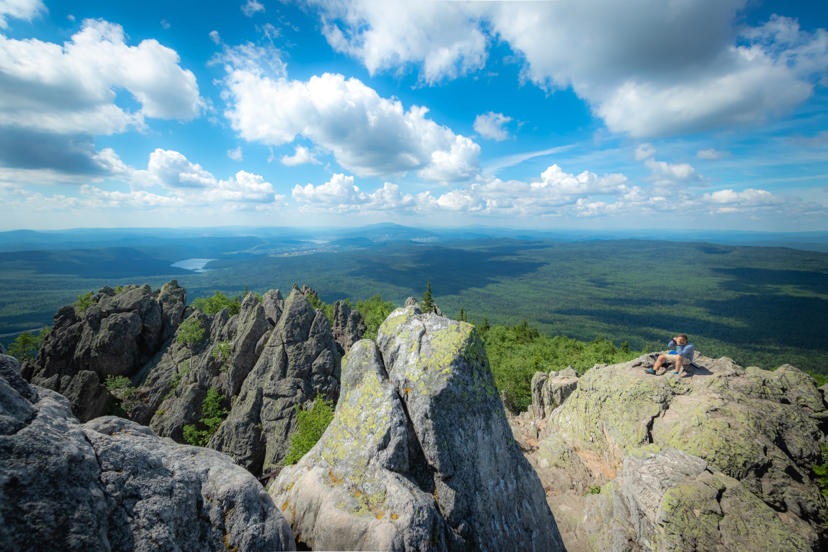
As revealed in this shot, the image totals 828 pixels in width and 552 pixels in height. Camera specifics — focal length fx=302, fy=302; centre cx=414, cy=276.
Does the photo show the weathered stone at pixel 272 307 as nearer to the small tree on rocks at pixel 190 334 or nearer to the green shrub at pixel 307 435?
the small tree on rocks at pixel 190 334

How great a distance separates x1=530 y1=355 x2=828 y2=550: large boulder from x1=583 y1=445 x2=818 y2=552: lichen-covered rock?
0.19 feet

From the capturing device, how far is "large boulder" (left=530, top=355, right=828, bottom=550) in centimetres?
1172

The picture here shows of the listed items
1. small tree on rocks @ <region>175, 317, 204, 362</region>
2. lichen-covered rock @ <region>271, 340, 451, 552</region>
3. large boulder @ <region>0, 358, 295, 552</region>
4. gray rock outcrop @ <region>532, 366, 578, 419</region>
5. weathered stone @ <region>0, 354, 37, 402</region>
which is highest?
weathered stone @ <region>0, 354, 37, 402</region>

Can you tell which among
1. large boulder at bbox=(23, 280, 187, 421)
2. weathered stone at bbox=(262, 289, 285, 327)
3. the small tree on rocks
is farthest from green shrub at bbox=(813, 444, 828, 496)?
large boulder at bbox=(23, 280, 187, 421)

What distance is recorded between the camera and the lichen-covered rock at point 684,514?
9.74 metres

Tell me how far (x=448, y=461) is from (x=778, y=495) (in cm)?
1460

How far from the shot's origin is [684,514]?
33.2 feet

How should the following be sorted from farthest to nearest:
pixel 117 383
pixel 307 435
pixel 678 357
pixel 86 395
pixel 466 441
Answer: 1. pixel 117 383
2. pixel 86 395
3. pixel 307 435
4. pixel 678 357
5. pixel 466 441

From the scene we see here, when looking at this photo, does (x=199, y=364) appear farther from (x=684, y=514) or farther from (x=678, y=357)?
(x=678, y=357)

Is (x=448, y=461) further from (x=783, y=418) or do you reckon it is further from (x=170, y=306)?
(x=170, y=306)

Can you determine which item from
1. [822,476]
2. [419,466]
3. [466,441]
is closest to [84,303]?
[419,466]

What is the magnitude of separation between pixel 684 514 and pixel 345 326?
4503cm

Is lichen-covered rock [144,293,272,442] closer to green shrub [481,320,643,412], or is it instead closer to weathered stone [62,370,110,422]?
weathered stone [62,370,110,422]

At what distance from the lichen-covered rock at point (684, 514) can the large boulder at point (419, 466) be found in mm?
4001
